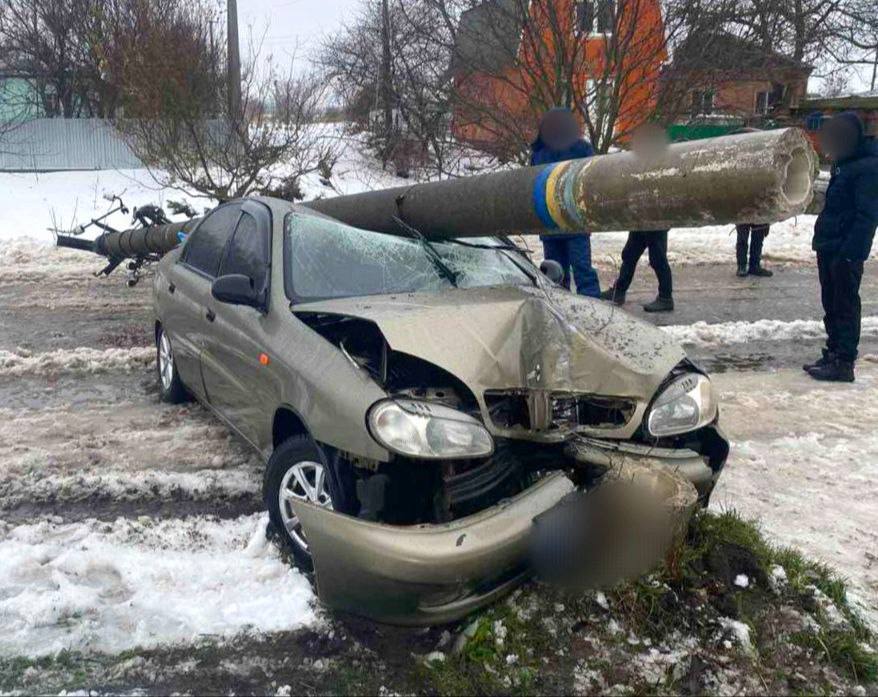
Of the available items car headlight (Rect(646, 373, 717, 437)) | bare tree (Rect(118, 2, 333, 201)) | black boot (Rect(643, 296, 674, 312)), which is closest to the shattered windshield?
car headlight (Rect(646, 373, 717, 437))

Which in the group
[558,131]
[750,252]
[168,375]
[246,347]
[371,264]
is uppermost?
[558,131]

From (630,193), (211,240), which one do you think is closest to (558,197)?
(630,193)

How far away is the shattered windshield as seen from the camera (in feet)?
13.4

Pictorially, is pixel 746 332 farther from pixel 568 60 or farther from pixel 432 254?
pixel 568 60

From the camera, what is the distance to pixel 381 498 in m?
2.96

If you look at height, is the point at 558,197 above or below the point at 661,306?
above

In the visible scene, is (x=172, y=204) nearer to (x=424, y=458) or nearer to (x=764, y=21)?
(x=764, y=21)

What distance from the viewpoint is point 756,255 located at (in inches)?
436

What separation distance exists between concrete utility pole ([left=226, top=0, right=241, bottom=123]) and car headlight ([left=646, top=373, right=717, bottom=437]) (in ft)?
37.2

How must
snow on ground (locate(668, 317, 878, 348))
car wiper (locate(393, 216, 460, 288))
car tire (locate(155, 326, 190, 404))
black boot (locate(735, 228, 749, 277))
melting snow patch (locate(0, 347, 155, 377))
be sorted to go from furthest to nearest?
black boot (locate(735, 228, 749, 277)) < snow on ground (locate(668, 317, 878, 348)) < melting snow patch (locate(0, 347, 155, 377)) < car tire (locate(155, 326, 190, 404)) < car wiper (locate(393, 216, 460, 288))

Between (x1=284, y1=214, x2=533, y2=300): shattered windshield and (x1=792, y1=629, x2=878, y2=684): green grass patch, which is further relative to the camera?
(x1=284, y1=214, x2=533, y2=300): shattered windshield

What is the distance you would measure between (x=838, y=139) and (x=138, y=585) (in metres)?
5.54

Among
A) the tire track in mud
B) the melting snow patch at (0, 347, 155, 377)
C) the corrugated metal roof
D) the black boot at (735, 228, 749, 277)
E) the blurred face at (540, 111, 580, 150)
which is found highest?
the corrugated metal roof

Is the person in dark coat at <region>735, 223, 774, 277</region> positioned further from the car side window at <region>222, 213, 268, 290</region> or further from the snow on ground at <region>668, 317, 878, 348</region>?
the car side window at <region>222, 213, 268, 290</region>
